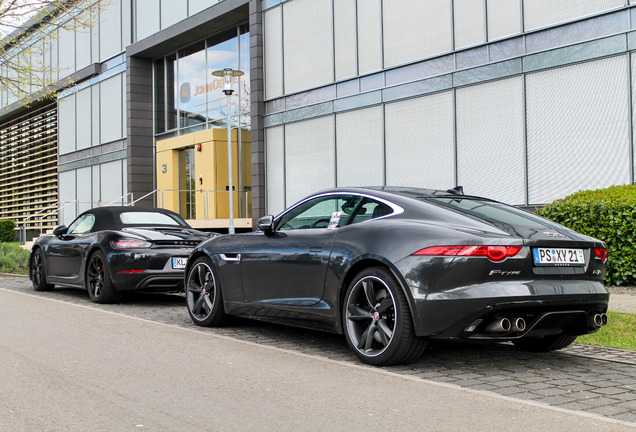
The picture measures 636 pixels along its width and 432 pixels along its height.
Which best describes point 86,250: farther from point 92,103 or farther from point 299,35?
point 92,103

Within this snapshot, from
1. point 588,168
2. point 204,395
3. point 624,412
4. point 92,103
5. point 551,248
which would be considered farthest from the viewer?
point 92,103

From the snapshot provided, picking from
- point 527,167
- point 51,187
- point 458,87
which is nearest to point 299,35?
point 458,87

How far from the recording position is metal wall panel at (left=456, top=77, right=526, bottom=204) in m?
14.6

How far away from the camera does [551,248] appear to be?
516cm

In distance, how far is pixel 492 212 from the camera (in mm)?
5691

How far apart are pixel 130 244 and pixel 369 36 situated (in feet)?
34.6

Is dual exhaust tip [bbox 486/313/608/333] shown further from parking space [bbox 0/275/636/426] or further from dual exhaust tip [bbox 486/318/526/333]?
parking space [bbox 0/275/636/426]

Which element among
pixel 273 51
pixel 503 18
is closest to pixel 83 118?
pixel 273 51

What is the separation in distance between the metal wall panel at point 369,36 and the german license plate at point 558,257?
1306 cm

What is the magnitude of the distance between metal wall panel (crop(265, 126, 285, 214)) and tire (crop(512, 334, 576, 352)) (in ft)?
49.4

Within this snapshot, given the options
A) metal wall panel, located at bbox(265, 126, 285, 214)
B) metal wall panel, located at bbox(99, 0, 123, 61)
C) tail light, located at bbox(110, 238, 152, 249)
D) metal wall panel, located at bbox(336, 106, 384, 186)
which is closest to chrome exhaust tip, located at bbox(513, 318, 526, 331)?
tail light, located at bbox(110, 238, 152, 249)

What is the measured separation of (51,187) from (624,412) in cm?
3787

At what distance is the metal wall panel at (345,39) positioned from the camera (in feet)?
60.9

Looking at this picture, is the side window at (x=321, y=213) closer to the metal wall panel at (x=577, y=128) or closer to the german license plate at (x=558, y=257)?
the german license plate at (x=558, y=257)
